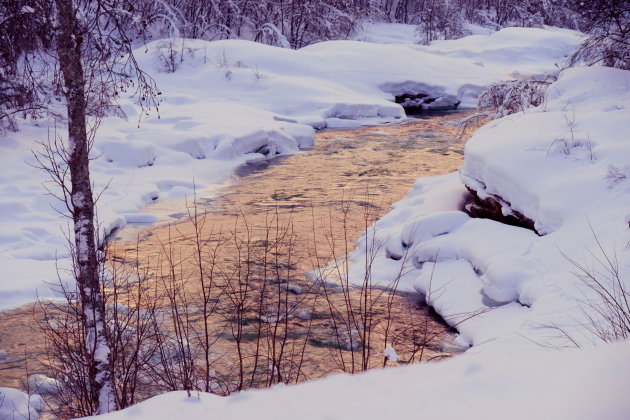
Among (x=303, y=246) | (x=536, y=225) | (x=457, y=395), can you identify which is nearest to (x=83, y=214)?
(x=457, y=395)

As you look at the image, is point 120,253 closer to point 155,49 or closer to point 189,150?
point 189,150

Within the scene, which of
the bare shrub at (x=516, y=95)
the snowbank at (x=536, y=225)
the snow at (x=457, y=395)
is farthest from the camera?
the bare shrub at (x=516, y=95)

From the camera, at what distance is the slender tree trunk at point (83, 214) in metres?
4.81

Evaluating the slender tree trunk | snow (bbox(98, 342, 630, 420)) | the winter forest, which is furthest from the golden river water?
the slender tree trunk

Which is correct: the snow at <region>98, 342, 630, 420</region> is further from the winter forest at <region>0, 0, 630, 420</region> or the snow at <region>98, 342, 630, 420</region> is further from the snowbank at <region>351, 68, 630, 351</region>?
the snowbank at <region>351, 68, 630, 351</region>

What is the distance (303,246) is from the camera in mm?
9734

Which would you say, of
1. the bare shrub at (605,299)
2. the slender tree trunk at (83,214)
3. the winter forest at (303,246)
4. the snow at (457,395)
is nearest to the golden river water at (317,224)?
the winter forest at (303,246)

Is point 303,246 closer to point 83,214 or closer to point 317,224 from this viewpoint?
point 317,224

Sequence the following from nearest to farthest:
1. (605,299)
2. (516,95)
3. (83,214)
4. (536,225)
Answer: (605,299) < (83,214) < (536,225) < (516,95)

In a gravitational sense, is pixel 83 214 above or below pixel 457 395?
above

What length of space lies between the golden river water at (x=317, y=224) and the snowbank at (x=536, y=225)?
2.01 feet

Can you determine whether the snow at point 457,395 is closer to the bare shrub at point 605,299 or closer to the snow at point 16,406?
the bare shrub at point 605,299

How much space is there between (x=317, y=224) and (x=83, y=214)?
6.14 metres

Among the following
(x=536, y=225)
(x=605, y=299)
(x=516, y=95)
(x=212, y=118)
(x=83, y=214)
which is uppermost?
(x=516, y=95)
